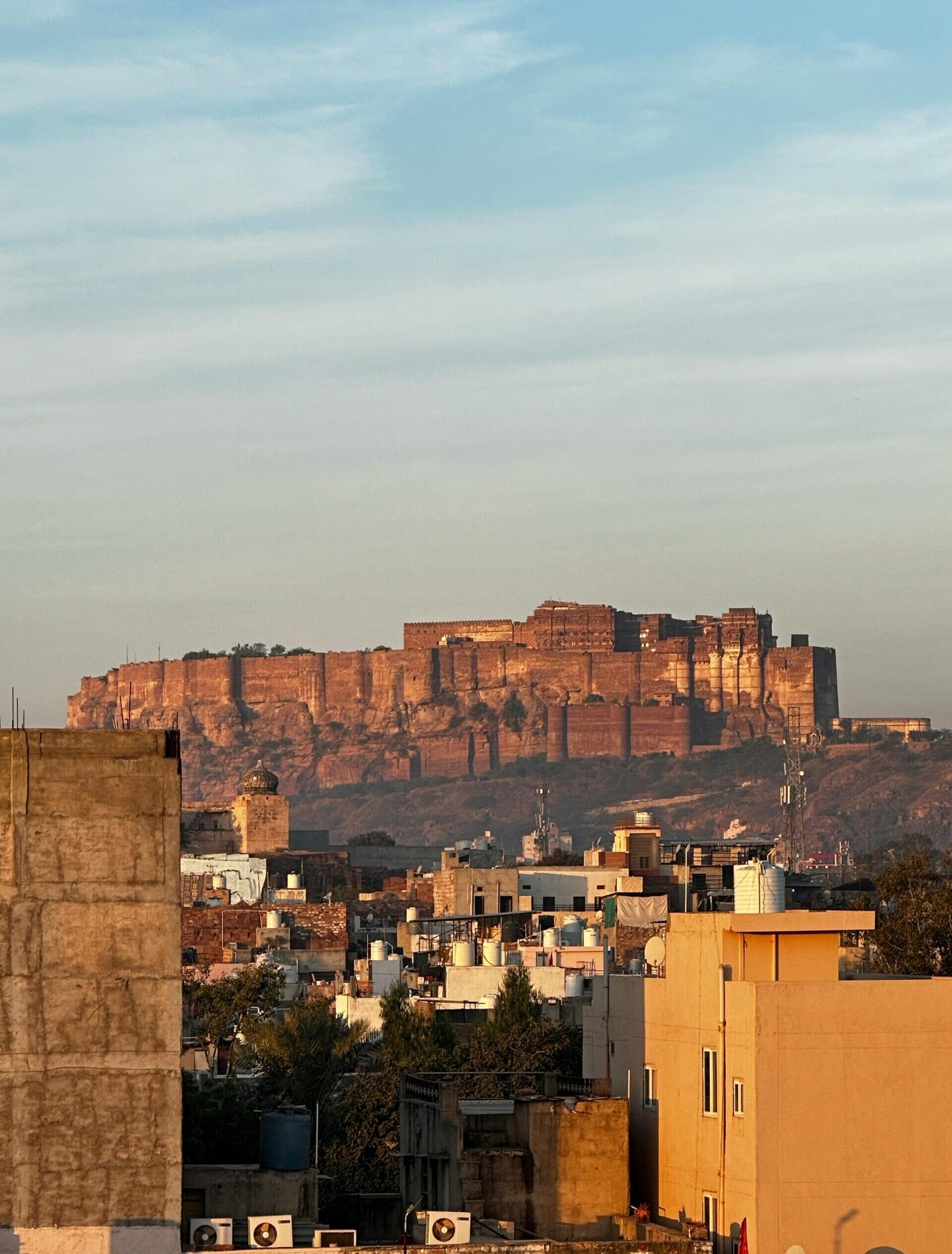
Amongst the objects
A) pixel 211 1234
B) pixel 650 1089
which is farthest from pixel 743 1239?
pixel 211 1234

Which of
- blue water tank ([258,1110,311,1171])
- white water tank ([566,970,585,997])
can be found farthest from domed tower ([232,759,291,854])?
blue water tank ([258,1110,311,1171])

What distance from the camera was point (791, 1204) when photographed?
22.5 metres

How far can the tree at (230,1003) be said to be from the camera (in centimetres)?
4434

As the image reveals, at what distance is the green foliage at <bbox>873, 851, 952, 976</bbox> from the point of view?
143ft

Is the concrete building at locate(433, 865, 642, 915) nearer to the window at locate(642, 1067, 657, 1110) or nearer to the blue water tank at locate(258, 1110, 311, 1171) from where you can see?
the window at locate(642, 1067, 657, 1110)

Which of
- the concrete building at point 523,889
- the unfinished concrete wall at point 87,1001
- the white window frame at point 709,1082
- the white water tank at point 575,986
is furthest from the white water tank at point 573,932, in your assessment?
the unfinished concrete wall at point 87,1001

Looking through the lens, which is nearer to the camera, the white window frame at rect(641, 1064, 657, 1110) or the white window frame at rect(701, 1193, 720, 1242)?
the white window frame at rect(701, 1193, 720, 1242)

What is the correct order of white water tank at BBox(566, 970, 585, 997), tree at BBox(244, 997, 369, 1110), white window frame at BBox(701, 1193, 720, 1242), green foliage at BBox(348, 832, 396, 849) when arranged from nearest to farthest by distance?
white window frame at BBox(701, 1193, 720, 1242)
tree at BBox(244, 997, 369, 1110)
white water tank at BBox(566, 970, 585, 997)
green foliage at BBox(348, 832, 396, 849)

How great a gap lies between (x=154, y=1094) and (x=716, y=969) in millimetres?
5093

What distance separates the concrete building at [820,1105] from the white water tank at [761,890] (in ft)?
5.64

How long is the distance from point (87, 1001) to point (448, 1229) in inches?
136

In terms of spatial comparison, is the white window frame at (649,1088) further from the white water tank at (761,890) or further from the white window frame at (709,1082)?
the white water tank at (761,890)

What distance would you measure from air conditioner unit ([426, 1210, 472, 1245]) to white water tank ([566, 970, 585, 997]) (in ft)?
72.7

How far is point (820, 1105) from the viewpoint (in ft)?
74.3
